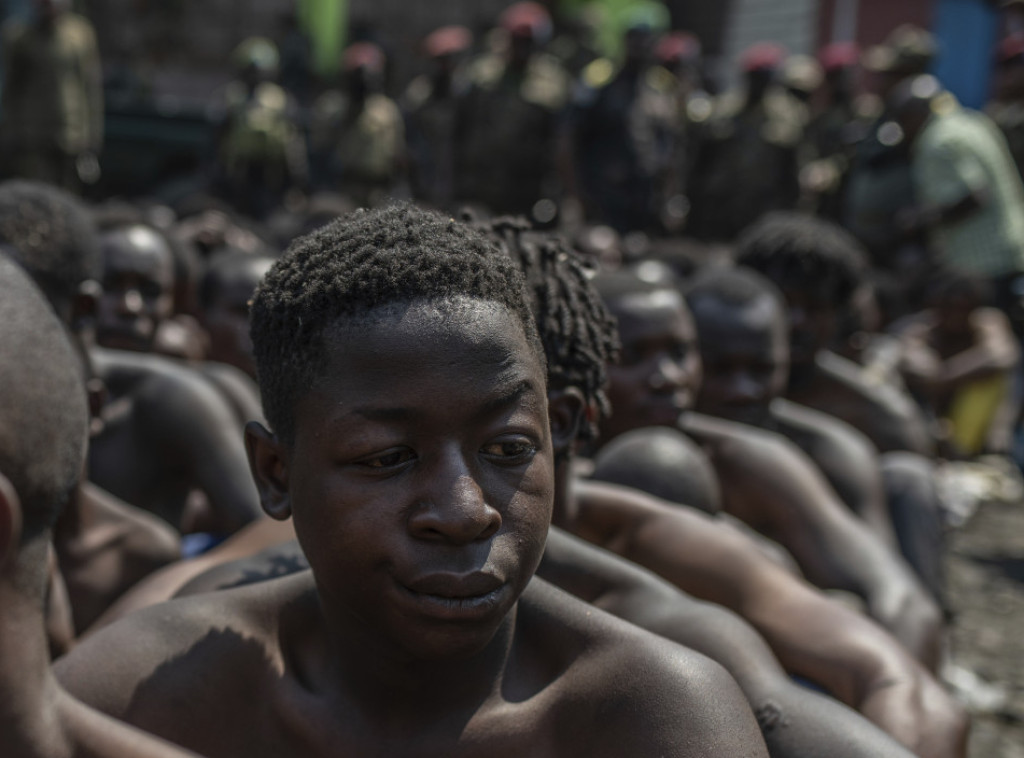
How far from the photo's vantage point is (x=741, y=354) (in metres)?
3.66

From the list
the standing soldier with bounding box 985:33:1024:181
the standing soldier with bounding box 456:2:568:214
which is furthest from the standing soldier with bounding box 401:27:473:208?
the standing soldier with bounding box 985:33:1024:181

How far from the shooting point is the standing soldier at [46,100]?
384 inches

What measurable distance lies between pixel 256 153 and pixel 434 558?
10.4 m

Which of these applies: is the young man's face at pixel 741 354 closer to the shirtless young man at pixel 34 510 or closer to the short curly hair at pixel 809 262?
the short curly hair at pixel 809 262

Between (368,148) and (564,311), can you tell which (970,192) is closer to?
(368,148)

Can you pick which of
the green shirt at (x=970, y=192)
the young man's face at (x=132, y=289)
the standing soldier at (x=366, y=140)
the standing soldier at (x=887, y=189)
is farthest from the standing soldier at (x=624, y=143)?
the young man's face at (x=132, y=289)

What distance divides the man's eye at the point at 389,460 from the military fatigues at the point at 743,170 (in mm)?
8816

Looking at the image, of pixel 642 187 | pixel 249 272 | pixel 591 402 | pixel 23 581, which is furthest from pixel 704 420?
pixel 642 187

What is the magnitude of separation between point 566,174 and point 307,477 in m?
8.66

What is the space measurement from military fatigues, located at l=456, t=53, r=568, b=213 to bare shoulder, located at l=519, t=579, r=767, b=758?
818cm

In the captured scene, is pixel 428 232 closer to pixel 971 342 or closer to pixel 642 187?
pixel 971 342

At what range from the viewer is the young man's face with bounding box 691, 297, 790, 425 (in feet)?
12.0

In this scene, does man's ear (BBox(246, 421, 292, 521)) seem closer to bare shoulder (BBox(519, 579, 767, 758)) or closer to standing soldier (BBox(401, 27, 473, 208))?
bare shoulder (BBox(519, 579, 767, 758))

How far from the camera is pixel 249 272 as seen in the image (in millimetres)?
4645
